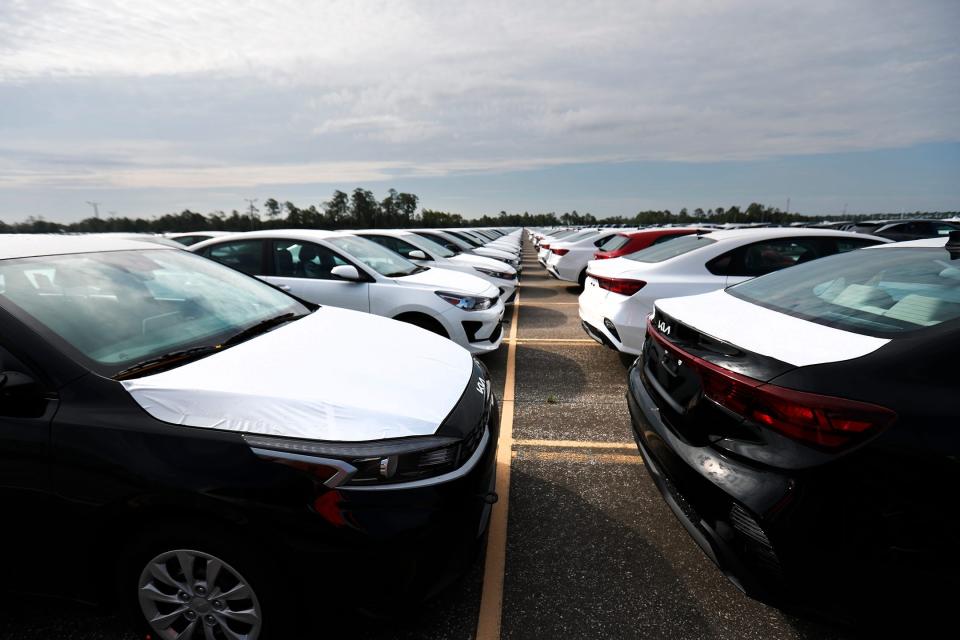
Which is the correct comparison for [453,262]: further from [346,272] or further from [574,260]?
[346,272]

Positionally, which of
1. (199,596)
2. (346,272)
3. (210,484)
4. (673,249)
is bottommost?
(199,596)

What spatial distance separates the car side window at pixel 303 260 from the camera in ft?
17.1

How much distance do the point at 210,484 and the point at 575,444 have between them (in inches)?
99.0

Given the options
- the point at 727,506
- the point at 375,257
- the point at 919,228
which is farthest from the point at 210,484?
the point at 919,228

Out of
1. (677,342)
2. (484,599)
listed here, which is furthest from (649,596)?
(677,342)

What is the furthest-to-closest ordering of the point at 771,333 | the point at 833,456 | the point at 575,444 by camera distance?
the point at 575,444 < the point at 771,333 < the point at 833,456

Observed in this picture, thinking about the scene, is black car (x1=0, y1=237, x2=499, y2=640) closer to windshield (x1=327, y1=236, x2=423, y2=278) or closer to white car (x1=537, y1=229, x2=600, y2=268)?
windshield (x1=327, y1=236, x2=423, y2=278)

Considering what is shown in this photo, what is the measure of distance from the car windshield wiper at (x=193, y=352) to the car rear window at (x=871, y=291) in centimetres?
269

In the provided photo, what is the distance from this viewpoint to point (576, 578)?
84.8 inches

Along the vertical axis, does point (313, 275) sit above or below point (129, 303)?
below

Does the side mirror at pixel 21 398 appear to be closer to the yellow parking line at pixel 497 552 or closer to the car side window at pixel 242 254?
the yellow parking line at pixel 497 552

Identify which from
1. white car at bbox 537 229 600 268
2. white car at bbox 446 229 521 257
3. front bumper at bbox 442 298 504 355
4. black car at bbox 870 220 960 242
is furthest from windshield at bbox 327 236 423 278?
black car at bbox 870 220 960 242

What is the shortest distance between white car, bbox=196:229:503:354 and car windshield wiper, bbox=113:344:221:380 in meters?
2.72

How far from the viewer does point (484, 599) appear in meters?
2.05
